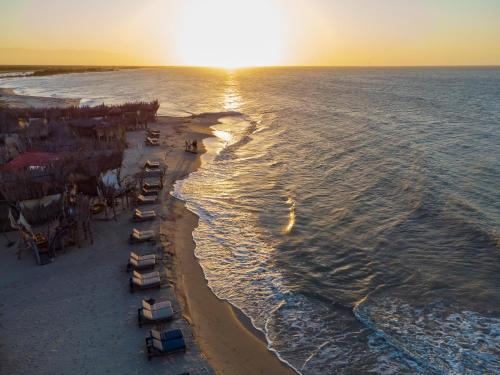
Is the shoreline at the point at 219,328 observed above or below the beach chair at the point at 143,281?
below

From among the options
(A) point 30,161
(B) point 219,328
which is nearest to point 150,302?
(B) point 219,328

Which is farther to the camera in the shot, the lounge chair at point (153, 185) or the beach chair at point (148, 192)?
the lounge chair at point (153, 185)

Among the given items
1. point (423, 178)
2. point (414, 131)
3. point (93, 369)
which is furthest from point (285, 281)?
point (414, 131)

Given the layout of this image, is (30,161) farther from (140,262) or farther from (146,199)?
(140,262)

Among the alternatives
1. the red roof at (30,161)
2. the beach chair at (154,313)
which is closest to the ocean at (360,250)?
the beach chair at (154,313)

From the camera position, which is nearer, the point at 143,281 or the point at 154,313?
Answer: the point at 154,313

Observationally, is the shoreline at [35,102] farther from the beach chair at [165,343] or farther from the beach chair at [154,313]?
the beach chair at [165,343]

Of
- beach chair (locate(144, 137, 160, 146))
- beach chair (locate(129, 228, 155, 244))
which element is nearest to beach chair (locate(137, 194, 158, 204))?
beach chair (locate(129, 228, 155, 244))
